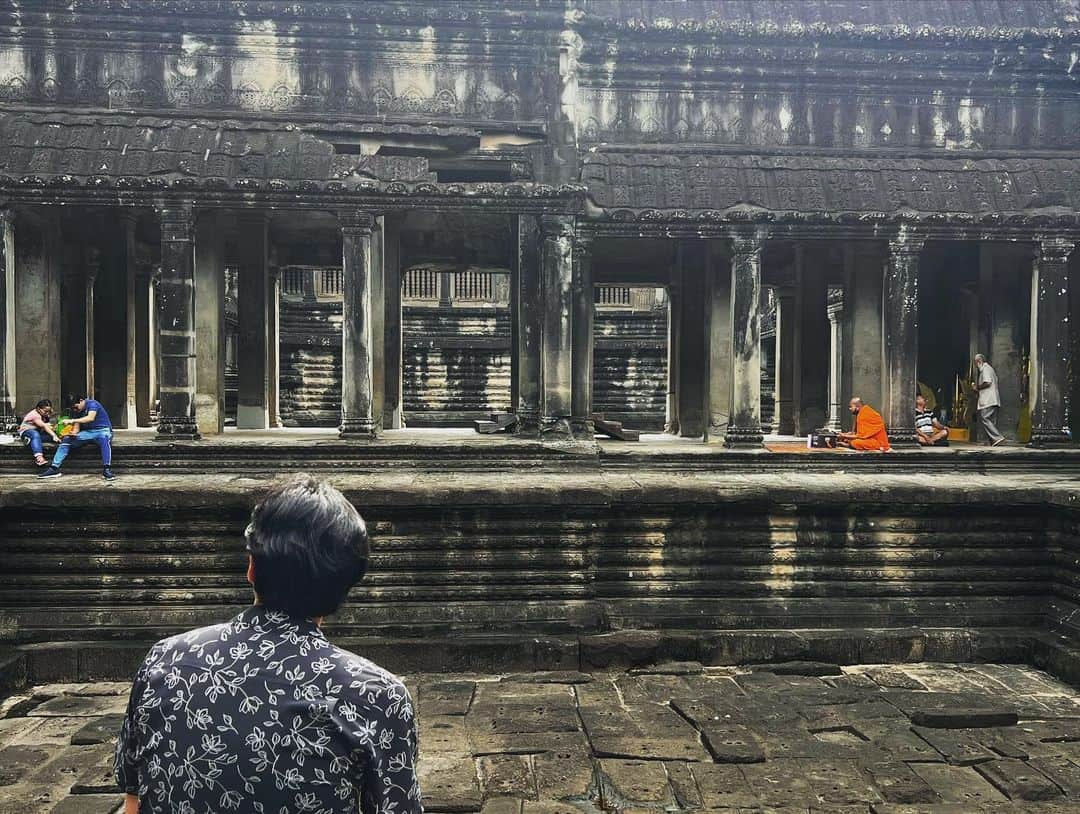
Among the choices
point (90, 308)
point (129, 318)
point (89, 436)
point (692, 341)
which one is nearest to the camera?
point (89, 436)

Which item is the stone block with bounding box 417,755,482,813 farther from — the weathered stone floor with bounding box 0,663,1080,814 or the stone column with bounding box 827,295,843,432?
the stone column with bounding box 827,295,843,432

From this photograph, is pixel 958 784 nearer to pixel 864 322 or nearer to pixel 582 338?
pixel 582 338

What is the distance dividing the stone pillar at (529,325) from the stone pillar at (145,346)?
7.27 meters

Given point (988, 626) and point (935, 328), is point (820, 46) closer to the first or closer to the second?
point (935, 328)

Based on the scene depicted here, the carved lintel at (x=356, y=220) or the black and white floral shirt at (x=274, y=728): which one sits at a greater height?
the carved lintel at (x=356, y=220)

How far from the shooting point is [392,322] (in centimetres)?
1327

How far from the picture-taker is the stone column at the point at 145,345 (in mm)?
14445

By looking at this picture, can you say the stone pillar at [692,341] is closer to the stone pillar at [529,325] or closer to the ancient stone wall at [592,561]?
the stone pillar at [529,325]

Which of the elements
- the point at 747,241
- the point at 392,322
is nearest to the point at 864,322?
the point at 747,241

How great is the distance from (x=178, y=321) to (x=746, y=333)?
655cm

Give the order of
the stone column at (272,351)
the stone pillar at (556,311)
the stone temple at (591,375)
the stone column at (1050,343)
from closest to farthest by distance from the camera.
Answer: the stone temple at (591,375) → the stone pillar at (556,311) → the stone column at (1050,343) → the stone column at (272,351)

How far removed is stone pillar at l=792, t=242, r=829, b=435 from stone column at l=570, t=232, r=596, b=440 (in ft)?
13.0

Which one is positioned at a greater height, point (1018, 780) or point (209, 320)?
point (209, 320)

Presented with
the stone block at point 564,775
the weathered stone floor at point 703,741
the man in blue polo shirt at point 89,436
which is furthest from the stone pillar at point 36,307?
the stone block at point 564,775
